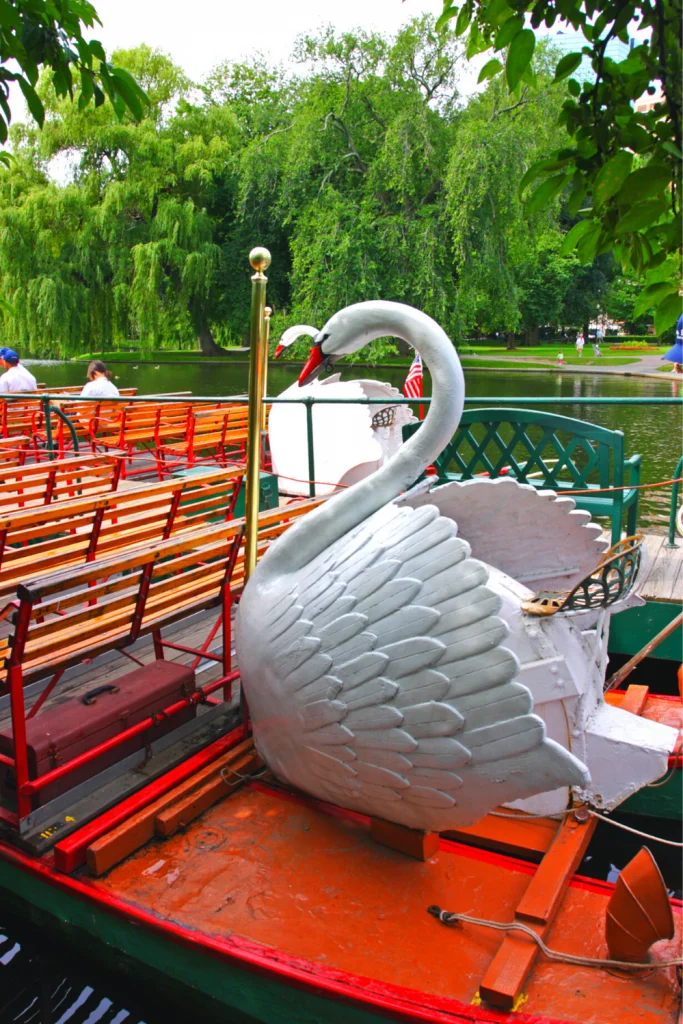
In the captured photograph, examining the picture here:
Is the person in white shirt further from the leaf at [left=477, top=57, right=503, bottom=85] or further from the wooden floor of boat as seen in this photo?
the leaf at [left=477, top=57, right=503, bottom=85]

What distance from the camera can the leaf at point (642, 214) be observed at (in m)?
2.04

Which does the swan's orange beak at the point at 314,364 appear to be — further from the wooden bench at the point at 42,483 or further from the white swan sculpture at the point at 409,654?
the wooden bench at the point at 42,483

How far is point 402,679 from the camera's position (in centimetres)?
255

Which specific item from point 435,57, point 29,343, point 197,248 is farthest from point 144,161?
point 435,57

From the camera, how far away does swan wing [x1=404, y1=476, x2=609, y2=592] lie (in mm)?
3125

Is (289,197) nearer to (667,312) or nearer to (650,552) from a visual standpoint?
(650,552)

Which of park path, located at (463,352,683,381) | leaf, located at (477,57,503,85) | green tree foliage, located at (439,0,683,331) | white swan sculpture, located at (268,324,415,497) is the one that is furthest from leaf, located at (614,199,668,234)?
park path, located at (463,352,683,381)

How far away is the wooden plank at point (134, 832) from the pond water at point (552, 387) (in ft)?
22.9

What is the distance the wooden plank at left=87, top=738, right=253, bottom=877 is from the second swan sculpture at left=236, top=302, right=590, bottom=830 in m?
0.40

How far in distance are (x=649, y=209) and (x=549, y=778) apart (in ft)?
5.08

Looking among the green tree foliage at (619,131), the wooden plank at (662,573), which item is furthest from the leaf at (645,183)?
the wooden plank at (662,573)

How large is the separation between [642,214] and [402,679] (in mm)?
1423

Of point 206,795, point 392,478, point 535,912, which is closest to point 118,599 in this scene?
point 206,795

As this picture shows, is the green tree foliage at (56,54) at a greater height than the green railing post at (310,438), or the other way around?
the green tree foliage at (56,54)
